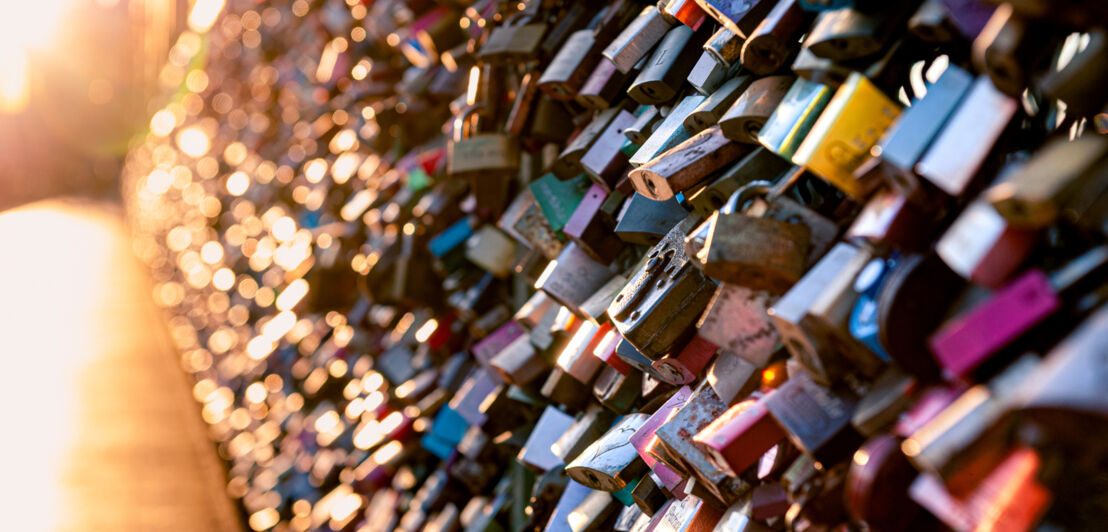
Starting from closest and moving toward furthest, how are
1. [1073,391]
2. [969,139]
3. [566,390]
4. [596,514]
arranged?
1. [1073,391]
2. [969,139]
3. [596,514]
4. [566,390]

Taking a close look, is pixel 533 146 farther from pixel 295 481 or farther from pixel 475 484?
pixel 295 481

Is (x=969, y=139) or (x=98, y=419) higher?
(x=98, y=419)

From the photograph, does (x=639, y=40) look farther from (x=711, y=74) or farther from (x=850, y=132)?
(x=850, y=132)

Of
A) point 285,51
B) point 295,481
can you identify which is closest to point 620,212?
point 295,481

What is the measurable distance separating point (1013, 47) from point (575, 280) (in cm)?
73

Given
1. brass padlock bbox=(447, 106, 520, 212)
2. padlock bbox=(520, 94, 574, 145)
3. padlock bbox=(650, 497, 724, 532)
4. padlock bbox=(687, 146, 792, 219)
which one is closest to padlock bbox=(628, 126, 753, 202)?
padlock bbox=(687, 146, 792, 219)

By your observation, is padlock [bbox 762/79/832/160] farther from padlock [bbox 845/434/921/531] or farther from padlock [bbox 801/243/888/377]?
padlock [bbox 845/434/921/531]

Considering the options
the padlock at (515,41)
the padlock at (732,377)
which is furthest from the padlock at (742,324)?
the padlock at (515,41)

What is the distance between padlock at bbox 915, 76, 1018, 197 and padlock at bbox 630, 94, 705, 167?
0.39m

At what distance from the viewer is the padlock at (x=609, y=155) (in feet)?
3.86

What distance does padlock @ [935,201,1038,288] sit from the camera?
1.89 feet

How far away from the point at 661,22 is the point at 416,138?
3.70ft

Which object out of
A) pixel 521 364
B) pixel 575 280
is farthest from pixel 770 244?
pixel 521 364

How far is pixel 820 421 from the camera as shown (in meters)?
0.73
